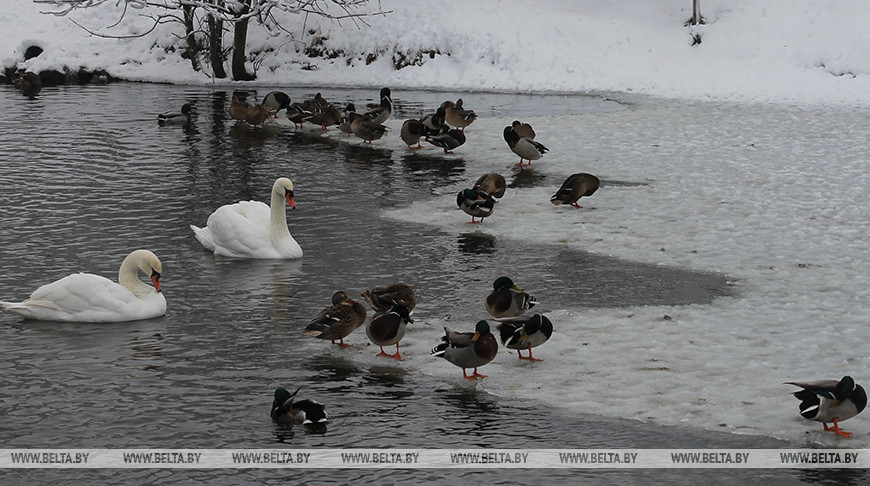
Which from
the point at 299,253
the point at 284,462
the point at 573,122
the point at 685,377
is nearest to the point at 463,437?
the point at 284,462

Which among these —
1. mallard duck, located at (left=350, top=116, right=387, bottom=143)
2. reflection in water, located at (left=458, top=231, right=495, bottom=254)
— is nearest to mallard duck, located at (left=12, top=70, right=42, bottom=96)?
mallard duck, located at (left=350, top=116, right=387, bottom=143)

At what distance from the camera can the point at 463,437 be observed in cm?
757

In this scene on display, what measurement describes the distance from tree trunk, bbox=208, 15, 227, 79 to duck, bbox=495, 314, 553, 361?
92.2 ft

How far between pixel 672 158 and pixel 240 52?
19854mm

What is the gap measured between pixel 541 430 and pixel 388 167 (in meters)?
12.4

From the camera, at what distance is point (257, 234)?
12977 millimetres

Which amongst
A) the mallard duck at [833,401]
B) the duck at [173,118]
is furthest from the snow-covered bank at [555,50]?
the mallard duck at [833,401]

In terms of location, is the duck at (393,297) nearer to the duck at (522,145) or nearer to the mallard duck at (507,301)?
the mallard duck at (507,301)

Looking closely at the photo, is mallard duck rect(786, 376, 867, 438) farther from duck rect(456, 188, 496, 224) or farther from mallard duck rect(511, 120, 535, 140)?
mallard duck rect(511, 120, 535, 140)

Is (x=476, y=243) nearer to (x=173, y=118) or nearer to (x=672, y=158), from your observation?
(x=672, y=158)

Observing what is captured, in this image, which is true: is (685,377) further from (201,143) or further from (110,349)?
(201,143)

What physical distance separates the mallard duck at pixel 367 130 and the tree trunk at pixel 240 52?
551 inches

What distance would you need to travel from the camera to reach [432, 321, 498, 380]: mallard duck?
8.62 meters

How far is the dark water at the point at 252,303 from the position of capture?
7.54 meters
